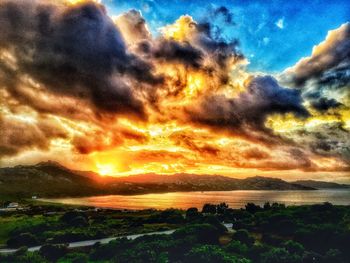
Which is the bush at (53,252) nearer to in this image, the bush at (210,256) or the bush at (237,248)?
the bush at (210,256)

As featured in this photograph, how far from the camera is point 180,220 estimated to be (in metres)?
79.7

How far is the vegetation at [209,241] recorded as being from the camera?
45.9 meters

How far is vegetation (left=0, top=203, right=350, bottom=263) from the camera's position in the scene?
45906 millimetres

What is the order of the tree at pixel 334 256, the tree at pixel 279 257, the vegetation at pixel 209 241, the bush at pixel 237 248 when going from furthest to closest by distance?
the bush at pixel 237 248, the tree at pixel 334 256, the vegetation at pixel 209 241, the tree at pixel 279 257

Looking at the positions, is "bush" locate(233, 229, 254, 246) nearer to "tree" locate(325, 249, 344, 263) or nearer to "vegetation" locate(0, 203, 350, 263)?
"vegetation" locate(0, 203, 350, 263)

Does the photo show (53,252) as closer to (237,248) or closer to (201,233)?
(201,233)

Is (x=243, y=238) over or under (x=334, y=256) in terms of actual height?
over

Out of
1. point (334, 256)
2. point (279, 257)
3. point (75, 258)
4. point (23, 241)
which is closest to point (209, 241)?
point (279, 257)

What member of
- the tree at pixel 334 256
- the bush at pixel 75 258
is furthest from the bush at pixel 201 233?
the tree at pixel 334 256

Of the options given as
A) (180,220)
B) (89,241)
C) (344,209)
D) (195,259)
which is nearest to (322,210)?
(344,209)

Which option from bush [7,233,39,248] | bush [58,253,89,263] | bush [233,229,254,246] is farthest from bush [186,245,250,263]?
bush [7,233,39,248]

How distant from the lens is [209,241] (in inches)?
2215

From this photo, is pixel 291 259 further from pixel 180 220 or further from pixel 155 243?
pixel 180 220

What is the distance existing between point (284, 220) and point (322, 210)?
17.0 meters
